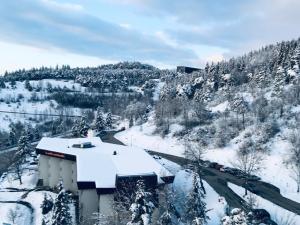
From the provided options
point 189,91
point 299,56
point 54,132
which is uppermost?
point 299,56

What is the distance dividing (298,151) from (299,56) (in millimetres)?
51673

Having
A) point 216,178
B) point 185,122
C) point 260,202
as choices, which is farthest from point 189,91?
point 260,202

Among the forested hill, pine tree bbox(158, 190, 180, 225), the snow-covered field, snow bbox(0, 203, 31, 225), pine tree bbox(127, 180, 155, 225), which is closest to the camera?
pine tree bbox(127, 180, 155, 225)

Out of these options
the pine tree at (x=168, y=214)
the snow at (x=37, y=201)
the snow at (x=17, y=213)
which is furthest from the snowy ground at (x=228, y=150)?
the snow at (x=17, y=213)

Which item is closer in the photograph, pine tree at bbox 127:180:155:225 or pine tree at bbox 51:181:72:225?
pine tree at bbox 127:180:155:225

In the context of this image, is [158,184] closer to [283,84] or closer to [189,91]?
[283,84]

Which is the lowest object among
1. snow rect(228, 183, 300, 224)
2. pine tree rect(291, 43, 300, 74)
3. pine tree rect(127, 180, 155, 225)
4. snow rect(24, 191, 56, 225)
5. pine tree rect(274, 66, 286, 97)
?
snow rect(24, 191, 56, 225)

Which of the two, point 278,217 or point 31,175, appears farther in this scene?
point 31,175

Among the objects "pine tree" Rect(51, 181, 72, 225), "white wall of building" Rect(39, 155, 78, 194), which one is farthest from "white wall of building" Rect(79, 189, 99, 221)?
"white wall of building" Rect(39, 155, 78, 194)

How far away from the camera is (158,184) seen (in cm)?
4759

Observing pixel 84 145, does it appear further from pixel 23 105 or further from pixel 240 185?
pixel 23 105

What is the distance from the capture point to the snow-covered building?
153ft

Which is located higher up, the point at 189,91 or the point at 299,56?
the point at 299,56

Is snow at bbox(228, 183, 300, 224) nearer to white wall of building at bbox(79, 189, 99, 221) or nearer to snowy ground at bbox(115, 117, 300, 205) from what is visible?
snowy ground at bbox(115, 117, 300, 205)
